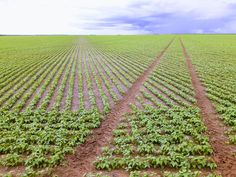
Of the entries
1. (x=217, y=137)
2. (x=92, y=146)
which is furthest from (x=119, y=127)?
(x=217, y=137)

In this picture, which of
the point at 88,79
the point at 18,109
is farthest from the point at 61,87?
the point at 18,109

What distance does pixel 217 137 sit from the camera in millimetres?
10883

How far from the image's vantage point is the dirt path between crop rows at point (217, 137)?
8.74 meters

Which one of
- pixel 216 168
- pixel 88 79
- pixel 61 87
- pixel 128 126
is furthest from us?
pixel 88 79

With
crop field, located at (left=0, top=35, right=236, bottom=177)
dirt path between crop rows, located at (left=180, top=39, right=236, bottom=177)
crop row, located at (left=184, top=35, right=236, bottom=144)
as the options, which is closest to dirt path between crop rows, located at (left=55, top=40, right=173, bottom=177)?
crop field, located at (left=0, top=35, right=236, bottom=177)

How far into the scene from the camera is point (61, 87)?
765 inches

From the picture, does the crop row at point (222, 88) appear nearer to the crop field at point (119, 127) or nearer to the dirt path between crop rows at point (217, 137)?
the crop field at point (119, 127)

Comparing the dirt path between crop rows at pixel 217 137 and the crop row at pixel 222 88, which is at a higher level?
the crop row at pixel 222 88

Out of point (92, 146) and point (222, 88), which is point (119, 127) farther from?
point (222, 88)

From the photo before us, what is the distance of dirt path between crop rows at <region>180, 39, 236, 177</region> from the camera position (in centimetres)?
874

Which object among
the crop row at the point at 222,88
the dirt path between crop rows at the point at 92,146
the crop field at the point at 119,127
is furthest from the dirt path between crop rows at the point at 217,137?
the dirt path between crop rows at the point at 92,146

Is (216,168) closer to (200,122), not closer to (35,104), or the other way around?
(200,122)

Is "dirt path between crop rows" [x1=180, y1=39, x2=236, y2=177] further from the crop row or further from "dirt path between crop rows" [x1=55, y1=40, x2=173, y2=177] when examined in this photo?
"dirt path between crop rows" [x1=55, y1=40, x2=173, y2=177]

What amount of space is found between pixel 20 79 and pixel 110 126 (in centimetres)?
1439
